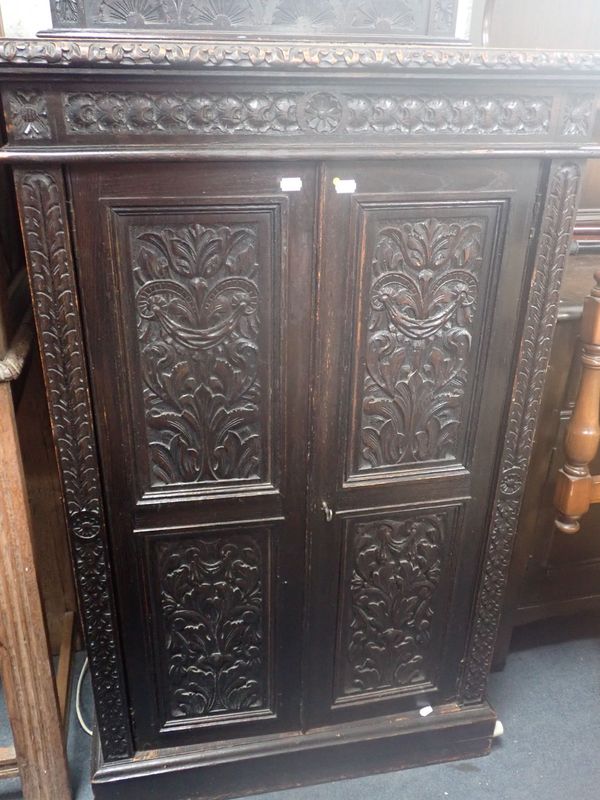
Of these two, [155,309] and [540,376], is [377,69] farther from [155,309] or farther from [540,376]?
[540,376]

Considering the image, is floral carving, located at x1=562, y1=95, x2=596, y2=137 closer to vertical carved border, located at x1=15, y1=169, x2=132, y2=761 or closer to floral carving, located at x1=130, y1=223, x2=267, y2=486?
floral carving, located at x1=130, y1=223, x2=267, y2=486

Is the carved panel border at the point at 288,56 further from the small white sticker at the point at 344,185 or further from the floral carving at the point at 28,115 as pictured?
the small white sticker at the point at 344,185

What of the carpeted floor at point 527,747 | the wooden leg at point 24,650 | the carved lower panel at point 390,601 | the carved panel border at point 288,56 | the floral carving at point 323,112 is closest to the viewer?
the carved panel border at point 288,56

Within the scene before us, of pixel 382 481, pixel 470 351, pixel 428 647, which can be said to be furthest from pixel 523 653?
pixel 470 351

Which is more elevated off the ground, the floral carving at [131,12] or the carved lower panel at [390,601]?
the floral carving at [131,12]

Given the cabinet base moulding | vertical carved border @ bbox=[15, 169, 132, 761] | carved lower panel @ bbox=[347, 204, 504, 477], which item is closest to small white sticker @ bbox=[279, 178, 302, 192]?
carved lower panel @ bbox=[347, 204, 504, 477]

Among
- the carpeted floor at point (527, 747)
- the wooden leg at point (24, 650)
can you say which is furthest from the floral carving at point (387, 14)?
the carpeted floor at point (527, 747)

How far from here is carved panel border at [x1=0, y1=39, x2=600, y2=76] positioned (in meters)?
0.97

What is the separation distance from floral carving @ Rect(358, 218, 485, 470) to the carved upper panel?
1.45 feet

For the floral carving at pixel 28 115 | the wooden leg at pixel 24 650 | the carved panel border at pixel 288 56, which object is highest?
the carved panel border at pixel 288 56

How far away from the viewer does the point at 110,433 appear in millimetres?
1234

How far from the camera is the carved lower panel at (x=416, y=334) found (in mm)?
1214

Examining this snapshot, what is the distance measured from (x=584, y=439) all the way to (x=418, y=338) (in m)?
0.55

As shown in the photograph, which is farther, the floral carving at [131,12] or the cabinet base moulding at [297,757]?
the cabinet base moulding at [297,757]
